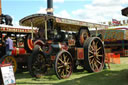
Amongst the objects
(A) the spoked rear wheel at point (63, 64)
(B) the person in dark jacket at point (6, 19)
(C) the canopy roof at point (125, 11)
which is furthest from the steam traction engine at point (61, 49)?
(C) the canopy roof at point (125, 11)

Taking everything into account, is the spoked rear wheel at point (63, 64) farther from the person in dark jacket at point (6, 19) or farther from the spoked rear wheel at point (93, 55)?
the person in dark jacket at point (6, 19)

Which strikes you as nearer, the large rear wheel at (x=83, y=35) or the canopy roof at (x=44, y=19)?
the canopy roof at (x=44, y=19)

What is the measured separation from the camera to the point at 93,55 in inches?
327

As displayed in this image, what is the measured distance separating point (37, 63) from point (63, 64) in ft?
4.03

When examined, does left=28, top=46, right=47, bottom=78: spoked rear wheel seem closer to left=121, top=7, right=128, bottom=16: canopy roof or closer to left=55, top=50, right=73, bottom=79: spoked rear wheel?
left=55, top=50, right=73, bottom=79: spoked rear wheel

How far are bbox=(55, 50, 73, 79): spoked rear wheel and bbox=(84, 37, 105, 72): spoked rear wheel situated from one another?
1.09m

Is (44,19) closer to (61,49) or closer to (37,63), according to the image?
(61,49)

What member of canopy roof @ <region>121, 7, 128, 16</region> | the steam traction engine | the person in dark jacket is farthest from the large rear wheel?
the person in dark jacket

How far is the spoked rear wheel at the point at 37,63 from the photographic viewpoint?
23.7 ft

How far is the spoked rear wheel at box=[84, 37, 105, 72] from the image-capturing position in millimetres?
7941

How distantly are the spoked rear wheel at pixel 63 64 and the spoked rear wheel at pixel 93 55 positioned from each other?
3.57ft

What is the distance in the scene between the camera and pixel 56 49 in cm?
729

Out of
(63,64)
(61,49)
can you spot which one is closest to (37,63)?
(61,49)

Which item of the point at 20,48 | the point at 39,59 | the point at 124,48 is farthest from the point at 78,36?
the point at 124,48
